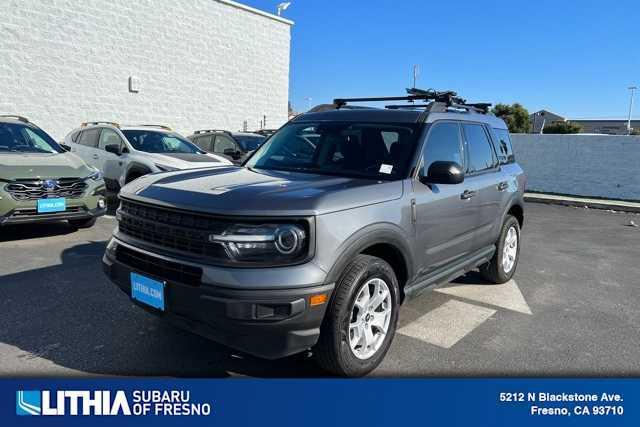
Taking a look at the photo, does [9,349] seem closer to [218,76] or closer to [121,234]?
[121,234]

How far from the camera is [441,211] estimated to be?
13.1 ft

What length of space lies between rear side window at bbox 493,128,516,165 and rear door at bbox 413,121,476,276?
1169 mm

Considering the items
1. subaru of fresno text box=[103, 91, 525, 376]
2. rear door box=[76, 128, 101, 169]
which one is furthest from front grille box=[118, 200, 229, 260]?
rear door box=[76, 128, 101, 169]

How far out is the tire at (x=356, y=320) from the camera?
118 inches

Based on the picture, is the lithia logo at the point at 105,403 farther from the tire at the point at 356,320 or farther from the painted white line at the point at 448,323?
the painted white line at the point at 448,323

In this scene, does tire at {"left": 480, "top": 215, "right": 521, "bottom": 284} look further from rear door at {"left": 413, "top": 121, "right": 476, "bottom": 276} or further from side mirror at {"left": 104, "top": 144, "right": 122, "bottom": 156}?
side mirror at {"left": 104, "top": 144, "right": 122, "bottom": 156}

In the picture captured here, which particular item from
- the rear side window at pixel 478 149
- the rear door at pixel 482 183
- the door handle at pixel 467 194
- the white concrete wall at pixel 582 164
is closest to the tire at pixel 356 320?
the door handle at pixel 467 194

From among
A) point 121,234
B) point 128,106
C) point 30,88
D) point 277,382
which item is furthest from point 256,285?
point 128,106

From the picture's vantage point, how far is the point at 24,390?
10.0ft

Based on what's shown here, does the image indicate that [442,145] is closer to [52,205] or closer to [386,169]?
[386,169]

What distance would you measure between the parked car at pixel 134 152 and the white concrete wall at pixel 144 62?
13.9ft

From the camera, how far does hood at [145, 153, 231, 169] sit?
8.66 meters

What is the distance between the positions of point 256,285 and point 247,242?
25 cm

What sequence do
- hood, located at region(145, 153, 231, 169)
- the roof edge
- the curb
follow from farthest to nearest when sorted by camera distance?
the roof edge → the curb → hood, located at region(145, 153, 231, 169)
